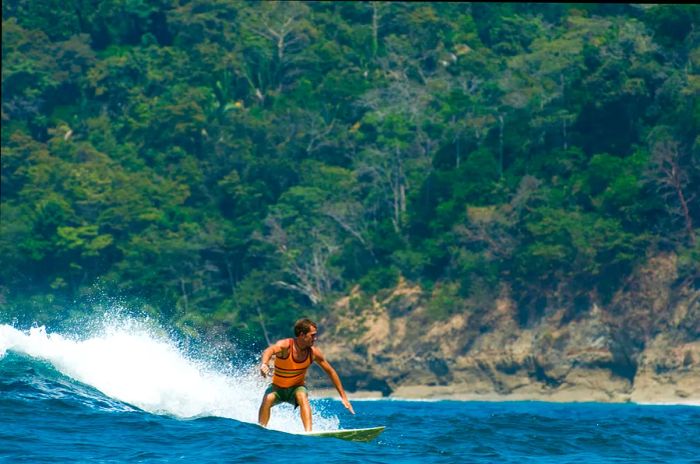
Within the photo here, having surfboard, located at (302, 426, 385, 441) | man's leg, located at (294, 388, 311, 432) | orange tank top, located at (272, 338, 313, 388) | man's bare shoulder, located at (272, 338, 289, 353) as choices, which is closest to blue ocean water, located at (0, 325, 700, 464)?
surfboard, located at (302, 426, 385, 441)

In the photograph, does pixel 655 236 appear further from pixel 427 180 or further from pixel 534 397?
pixel 427 180

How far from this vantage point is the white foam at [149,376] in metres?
20.6

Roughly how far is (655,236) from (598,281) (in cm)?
276

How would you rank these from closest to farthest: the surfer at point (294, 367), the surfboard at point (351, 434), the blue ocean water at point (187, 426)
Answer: the blue ocean water at point (187, 426) → the surfer at point (294, 367) → the surfboard at point (351, 434)

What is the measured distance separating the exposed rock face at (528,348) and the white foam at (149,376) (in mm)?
30211

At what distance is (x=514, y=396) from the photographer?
54312mm

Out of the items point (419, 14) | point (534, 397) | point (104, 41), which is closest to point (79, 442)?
point (534, 397)

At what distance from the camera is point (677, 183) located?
5434 cm

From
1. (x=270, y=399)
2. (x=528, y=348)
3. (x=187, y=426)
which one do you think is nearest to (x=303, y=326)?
(x=270, y=399)

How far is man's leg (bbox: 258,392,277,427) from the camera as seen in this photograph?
18.0m

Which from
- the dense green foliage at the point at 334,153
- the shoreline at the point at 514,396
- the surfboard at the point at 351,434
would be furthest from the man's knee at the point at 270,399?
the dense green foliage at the point at 334,153

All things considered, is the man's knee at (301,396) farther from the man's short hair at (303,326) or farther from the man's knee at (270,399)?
the man's short hair at (303,326)

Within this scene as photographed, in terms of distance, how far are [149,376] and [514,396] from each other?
34188mm

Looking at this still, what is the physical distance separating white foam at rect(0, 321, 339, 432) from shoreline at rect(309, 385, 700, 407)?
95.2 ft
